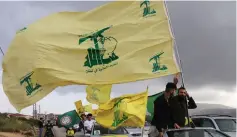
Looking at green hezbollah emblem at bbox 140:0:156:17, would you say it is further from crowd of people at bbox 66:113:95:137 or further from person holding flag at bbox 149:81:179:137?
crowd of people at bbox 66:113:95:137

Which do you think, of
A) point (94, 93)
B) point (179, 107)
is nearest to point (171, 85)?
point (179, 107)

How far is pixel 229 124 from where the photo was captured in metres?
15.4

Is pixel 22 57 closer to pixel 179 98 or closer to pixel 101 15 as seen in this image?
pixel 101 15

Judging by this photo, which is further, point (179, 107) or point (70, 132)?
point (70, 132)

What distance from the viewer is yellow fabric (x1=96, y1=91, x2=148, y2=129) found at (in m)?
11.1

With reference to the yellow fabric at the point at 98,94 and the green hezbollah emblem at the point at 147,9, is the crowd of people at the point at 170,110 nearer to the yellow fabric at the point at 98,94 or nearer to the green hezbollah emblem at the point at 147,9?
the green hezbollah emblem at the point at 147,9

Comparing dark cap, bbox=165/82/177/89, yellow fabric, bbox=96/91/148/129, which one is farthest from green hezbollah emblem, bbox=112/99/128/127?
dark cap, bbox=165/82/177/89

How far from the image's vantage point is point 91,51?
9578 mm

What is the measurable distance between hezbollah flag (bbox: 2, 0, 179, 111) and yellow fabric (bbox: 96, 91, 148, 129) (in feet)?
6.53

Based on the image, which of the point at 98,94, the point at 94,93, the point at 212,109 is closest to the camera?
the point at 98,94

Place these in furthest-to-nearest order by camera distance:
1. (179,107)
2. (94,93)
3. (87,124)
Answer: (87,124)
(94,93)
(179,107)

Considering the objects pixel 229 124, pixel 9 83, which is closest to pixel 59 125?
pixel 229 124

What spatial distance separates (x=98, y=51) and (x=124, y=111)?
2.07 metres

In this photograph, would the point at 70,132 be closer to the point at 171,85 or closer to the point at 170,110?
the point at 170,110
